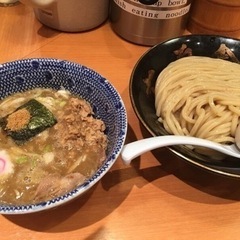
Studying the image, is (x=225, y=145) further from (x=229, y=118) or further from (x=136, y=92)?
(x=136, y=92)

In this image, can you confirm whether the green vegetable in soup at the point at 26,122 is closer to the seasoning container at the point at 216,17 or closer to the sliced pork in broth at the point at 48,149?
the sliced pork in broth at the point at 48,149

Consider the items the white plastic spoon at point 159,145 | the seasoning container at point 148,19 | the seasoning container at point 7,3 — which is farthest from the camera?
the seasoning container at point 7,3

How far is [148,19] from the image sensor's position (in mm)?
936

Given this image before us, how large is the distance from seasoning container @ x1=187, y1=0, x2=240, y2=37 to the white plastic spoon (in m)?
0.49

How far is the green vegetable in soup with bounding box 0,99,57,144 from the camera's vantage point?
0.68 metres

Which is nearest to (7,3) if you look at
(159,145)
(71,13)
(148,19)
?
(71,13)

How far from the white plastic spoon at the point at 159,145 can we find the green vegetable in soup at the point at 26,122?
19 cm

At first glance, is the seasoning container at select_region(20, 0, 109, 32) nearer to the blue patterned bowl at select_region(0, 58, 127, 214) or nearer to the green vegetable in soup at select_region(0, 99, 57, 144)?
the blue patterned bowl at select_region(0, 58, 127, 214)

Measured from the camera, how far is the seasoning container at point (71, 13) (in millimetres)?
937

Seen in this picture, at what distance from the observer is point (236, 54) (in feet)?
2.83

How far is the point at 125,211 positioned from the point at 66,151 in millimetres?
163

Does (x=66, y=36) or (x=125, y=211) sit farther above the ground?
(x=66, y=36)

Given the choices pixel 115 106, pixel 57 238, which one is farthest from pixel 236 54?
pixel 57 238

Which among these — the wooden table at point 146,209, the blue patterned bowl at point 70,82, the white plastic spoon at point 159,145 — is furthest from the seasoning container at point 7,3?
the white plastic spoon at point 159,145
